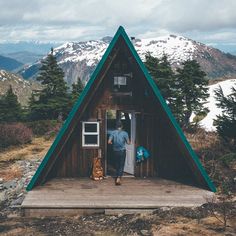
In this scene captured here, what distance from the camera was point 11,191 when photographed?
1528 centimetres

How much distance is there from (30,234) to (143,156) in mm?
5569

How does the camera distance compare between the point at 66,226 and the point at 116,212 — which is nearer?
the point at 66,226

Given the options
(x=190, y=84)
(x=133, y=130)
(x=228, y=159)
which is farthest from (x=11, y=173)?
(x=190, y=84)

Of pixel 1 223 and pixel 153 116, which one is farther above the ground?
pixel 153 116

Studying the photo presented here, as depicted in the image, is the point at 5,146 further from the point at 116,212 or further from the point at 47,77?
the point at 47,77

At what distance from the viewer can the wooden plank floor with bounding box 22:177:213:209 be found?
38.9 feet

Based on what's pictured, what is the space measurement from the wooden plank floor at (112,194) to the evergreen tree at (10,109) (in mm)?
27742

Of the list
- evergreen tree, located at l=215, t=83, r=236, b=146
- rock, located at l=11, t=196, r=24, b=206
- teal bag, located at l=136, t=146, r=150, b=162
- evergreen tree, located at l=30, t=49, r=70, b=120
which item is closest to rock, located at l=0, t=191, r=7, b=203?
rock, located at l=11, t=196, r=24, b=206

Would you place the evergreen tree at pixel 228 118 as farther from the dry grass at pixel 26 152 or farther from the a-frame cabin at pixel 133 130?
the dry grass at pixel 26 152

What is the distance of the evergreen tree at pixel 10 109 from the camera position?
40562 mm

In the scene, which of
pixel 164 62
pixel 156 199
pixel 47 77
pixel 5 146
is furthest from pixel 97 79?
pixel 47 77

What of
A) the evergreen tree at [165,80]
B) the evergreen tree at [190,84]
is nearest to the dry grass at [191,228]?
the evergreen tree at [165,80]

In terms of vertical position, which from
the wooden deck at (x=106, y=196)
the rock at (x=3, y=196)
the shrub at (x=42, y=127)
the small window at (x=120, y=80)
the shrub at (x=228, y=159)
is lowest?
the rock at (x=3, y=196)

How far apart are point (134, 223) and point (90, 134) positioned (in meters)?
4.57
